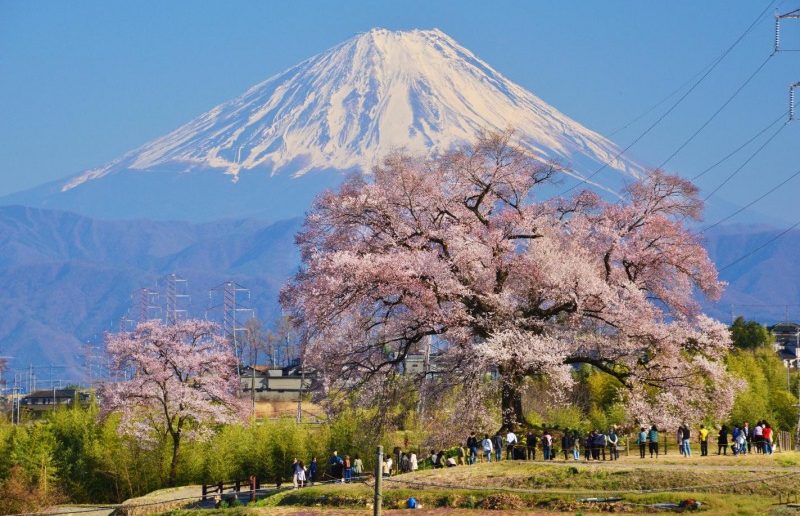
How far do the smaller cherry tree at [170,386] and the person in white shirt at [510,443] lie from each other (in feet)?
73.9

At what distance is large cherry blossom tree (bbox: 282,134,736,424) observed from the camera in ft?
180

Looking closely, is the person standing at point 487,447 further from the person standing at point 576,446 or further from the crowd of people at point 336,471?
the crowd of people at point 336,471

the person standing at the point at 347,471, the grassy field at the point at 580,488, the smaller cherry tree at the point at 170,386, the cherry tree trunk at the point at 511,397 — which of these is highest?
the smaller cherry tree at the point at 170,386

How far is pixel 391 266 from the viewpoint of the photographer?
54.4 meters

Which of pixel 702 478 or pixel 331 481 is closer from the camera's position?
pixel 702 478

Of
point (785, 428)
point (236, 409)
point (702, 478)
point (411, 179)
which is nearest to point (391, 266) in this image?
point (411, 179)

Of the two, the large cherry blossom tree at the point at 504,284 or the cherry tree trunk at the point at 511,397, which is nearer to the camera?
the large cherry blossom tree at the point at 504,284

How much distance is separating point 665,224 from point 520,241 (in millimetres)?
7482

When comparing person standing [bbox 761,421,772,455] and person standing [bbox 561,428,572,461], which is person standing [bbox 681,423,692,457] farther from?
person standing [bbox 561,428,572,461]

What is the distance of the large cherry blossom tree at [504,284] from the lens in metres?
54.9

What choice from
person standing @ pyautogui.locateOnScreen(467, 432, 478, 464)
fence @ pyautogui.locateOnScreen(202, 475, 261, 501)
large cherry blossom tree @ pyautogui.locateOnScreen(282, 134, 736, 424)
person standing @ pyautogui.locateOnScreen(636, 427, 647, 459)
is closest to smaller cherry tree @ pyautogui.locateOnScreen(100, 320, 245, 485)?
fence @ pyautogui.locateOnScreen(202, 475, 261, 501)

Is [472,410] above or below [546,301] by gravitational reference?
below

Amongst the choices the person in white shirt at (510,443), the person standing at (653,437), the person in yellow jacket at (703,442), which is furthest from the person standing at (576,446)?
the person in yellow jacket at (703,442)

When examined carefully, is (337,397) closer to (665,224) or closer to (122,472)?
(665,224)
